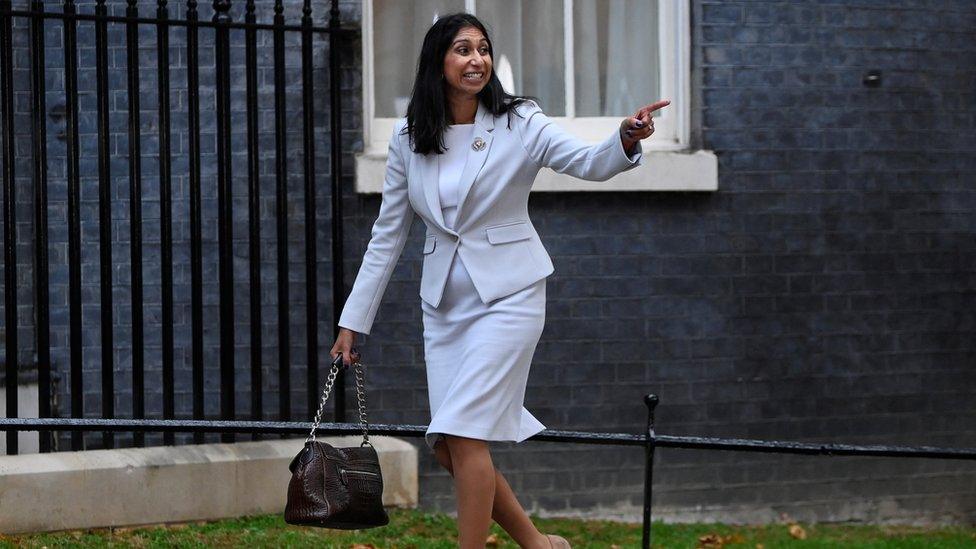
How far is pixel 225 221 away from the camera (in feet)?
21.3

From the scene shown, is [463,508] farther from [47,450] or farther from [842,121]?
[842,121]

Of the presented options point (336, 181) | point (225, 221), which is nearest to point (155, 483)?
point (225, 221)

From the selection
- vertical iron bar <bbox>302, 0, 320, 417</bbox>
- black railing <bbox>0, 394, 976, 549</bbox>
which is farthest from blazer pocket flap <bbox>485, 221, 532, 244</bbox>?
vertical iron bar <bbox>302, 0, 320, 417</bbox>

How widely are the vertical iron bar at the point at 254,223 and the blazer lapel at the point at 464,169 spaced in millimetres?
2164

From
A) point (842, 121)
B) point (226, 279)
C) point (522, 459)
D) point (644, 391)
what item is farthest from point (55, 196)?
point (842, 121)

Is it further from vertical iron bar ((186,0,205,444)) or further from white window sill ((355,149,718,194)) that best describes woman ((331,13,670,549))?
white window sill ((355,149,718,194))

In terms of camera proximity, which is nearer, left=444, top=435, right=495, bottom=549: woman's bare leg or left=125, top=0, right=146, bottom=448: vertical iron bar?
left=444, top=435, right=495, bottom=549: woman's bare leg

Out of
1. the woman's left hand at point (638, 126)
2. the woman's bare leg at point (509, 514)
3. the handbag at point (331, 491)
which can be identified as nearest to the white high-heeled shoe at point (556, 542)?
the woman's bare leg at point (509, 514)

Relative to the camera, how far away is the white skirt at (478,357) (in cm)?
431

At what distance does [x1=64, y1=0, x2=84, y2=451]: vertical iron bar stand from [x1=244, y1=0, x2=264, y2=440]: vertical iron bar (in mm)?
755

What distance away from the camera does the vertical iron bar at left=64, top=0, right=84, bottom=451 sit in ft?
20.1

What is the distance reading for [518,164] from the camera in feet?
14.5

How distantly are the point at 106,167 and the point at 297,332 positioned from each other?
4.10ft

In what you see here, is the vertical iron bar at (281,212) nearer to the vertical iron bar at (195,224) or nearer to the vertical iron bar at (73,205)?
the vertical iron bar at (195,224)
